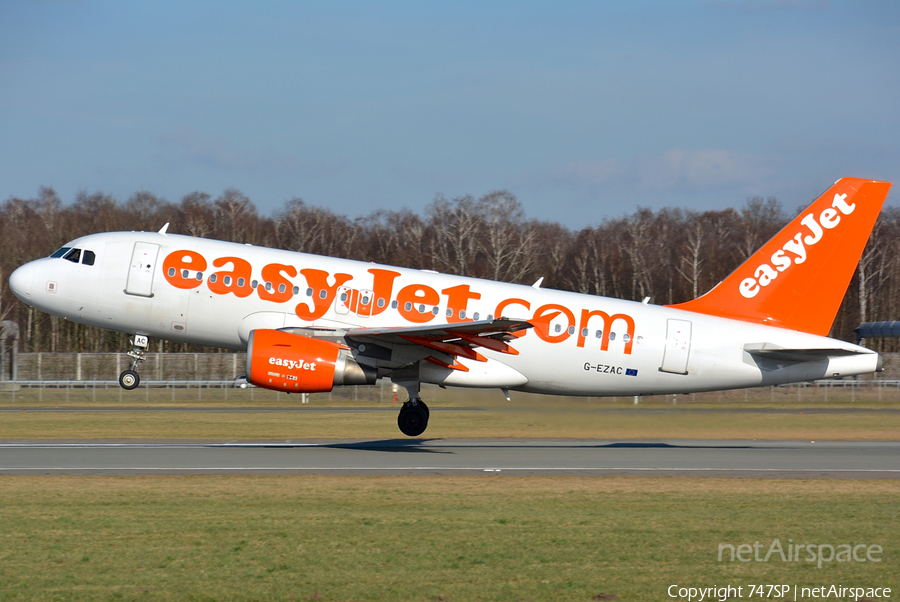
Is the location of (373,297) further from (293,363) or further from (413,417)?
(413,417)

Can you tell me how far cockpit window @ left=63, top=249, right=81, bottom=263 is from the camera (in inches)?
1005

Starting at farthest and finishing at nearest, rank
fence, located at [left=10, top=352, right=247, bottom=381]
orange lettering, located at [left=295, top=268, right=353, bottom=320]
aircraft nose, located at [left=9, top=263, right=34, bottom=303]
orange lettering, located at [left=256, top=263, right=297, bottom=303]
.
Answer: fence, located at [left=10, top=352, right=247, bottom=381], aircraft nose, located at [left=9, top=263, right=34, bottom=303], orange lettering, located at [left=295, top=268, right=353, bottom=320], orange lettering, located at [left=256, top=263, right=297, bottom=303]

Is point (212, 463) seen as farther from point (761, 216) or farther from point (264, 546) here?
point (761, 216)

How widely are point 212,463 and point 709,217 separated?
9779 cm

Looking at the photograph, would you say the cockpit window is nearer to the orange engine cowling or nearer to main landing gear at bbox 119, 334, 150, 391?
main landing gear at bbox 119, 334, 150, 391

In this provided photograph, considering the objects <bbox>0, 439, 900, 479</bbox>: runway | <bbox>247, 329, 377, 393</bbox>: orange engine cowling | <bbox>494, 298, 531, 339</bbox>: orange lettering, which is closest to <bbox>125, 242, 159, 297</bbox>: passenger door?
<bbox>247, 329, 377, 393</bbox>: orange engine cowling

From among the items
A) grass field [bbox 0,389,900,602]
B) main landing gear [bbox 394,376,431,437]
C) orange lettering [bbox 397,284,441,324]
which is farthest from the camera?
main landing gear [bbox 394,376,431,437]

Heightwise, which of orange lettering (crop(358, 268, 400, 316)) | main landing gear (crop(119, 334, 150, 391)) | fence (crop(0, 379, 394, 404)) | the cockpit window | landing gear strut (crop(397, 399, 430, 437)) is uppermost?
the cockpit window

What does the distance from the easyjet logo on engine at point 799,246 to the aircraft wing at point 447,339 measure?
7794 millimetres

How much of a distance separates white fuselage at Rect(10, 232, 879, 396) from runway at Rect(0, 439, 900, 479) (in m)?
2.16

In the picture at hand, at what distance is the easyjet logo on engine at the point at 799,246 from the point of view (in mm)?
26547

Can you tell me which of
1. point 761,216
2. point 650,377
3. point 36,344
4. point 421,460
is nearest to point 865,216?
point 650,377

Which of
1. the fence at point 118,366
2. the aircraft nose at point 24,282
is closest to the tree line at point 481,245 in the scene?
the fence at point 118,366

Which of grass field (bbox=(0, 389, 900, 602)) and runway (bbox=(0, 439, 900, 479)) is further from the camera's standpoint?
runway (bbox=(0, 439, 900, 479))
